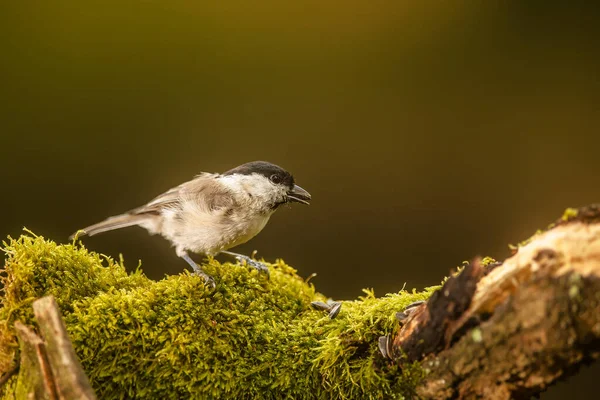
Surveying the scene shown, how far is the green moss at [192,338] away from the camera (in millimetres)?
1678

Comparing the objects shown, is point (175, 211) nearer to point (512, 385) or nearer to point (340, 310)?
point (340, 310)

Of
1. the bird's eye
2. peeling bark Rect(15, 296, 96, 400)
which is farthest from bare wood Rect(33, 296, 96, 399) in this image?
the bird's eye

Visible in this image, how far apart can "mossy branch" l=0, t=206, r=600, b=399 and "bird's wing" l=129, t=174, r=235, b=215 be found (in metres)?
0.47

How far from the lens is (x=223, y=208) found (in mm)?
2561

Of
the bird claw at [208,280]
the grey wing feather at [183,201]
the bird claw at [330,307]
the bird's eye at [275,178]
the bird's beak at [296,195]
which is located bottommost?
the bird claw at [208,280]

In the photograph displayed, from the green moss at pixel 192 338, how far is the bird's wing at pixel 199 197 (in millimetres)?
675

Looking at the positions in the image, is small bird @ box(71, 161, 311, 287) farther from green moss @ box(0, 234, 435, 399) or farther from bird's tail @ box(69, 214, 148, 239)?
green moss @ box(0, 234, 435, 399)

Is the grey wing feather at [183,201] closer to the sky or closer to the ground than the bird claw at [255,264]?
closer to the sky

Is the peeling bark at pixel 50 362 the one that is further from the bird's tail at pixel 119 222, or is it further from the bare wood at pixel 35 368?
the bird's tail at pixel 119 222

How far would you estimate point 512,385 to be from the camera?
135 cm

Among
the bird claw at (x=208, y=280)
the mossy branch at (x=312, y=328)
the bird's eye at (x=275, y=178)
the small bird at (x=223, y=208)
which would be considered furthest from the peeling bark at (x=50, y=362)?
the bird's eye at (x=275, y=178)

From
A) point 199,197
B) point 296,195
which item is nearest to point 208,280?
point 199,197

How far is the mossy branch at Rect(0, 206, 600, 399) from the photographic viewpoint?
1.27 m

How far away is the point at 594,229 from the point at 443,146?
10.9ft
